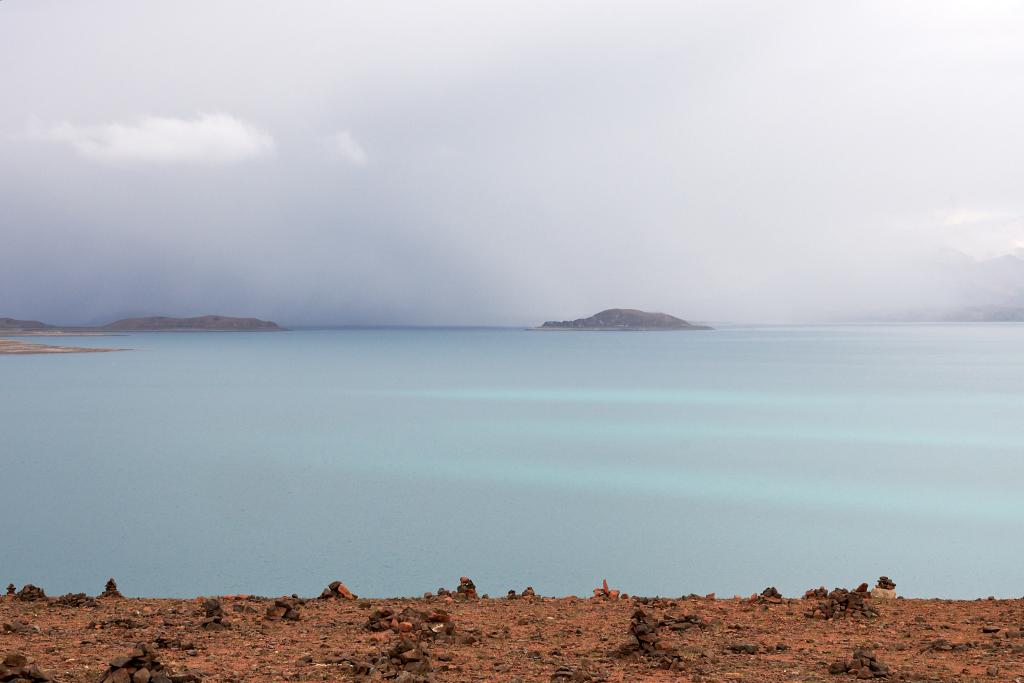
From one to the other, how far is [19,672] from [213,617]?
3.00m

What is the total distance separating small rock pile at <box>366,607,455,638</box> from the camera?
9.47m

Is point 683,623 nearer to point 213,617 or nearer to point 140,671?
point 213,617

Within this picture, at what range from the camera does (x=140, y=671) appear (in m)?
7.09

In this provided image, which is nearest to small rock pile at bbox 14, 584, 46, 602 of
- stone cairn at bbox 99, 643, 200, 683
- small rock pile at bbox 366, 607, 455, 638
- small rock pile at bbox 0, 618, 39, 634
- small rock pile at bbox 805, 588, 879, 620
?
small rock pile at bbox 0, 618, 39, 634

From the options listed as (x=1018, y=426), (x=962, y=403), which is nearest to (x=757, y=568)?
(x=1018, y=426)

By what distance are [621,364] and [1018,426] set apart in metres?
80.3

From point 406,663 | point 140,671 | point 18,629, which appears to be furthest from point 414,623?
point 18,629

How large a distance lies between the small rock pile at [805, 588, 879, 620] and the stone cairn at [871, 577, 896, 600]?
1.31 m

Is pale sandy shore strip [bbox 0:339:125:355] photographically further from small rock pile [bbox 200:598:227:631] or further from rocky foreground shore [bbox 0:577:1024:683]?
small rock pile [bbox 200:598:227:631]

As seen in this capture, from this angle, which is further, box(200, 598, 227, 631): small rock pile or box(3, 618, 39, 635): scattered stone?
box(200, 598, 227, 631): small rock pile

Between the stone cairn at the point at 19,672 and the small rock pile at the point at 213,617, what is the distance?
256 cm

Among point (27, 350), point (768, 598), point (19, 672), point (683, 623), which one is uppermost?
point (19, 672)

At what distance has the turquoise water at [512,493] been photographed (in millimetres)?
24391

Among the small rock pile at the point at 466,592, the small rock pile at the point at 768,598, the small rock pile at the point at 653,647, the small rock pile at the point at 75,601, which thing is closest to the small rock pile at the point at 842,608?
the small rock pile at the point at 768,598
